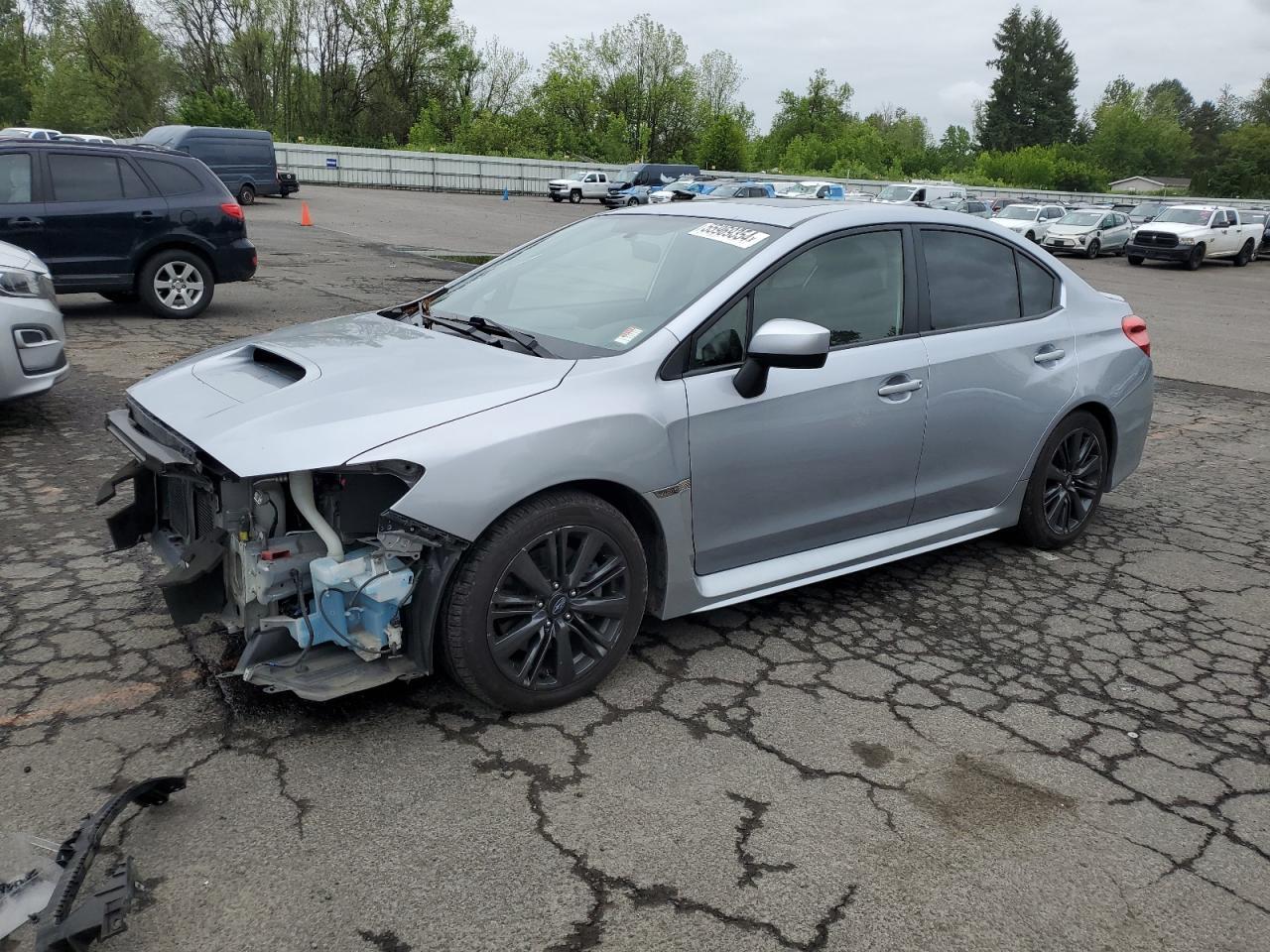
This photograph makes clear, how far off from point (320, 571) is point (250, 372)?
0.93 metres

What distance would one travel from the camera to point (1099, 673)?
154 inches

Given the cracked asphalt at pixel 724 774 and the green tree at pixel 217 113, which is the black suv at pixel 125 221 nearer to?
the cracked asphalt at pixel 724 774

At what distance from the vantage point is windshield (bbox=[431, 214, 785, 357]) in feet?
12.3

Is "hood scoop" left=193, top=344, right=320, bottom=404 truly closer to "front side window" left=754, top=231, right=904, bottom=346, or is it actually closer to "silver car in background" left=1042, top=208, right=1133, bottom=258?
"front side window" left=754, top=231, right=904, bottom=346

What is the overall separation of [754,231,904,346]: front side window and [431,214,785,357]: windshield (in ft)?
0.57

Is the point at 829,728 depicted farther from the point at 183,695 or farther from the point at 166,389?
the point at 166,389

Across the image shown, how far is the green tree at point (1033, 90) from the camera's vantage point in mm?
93688

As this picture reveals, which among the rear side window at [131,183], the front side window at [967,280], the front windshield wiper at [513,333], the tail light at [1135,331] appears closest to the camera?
the front windshield wiper at [513,333]

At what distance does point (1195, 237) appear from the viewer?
28.0 meters

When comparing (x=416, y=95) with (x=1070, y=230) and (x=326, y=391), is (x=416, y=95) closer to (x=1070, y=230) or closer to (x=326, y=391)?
(x=1070, y=230)

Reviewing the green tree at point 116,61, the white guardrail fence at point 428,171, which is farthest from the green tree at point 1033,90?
the green tree at point 116,61

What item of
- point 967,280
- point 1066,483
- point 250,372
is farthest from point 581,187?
point 250,372

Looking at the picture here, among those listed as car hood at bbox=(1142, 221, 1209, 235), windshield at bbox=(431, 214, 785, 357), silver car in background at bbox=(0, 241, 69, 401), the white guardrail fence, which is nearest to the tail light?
windshield at bbox=(431, 214, 785, 357)

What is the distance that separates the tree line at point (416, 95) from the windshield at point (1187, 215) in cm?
3702
